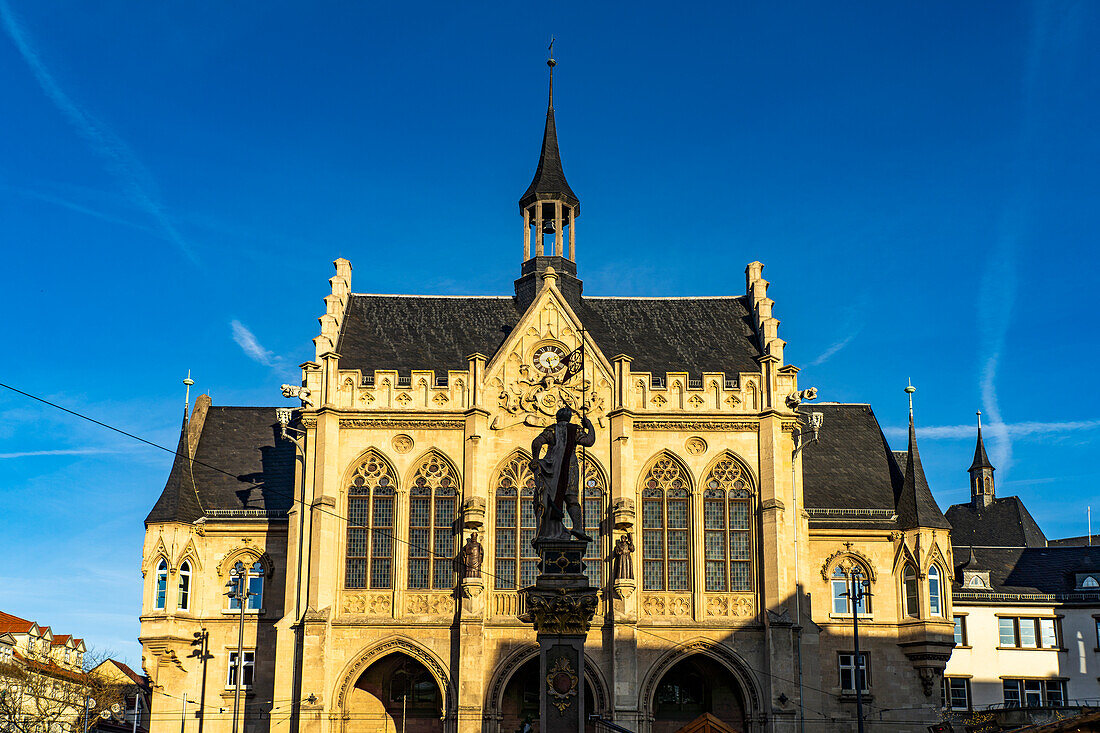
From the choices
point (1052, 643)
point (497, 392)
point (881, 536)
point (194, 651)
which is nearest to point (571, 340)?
point (497, 392)

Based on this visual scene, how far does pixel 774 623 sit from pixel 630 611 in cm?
501

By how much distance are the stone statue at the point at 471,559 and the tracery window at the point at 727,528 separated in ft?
26.8

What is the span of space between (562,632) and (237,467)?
95.4ft

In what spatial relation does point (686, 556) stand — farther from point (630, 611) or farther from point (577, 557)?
point (577, 557)

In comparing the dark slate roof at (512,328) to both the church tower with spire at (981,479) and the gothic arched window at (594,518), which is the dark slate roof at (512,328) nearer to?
the gothic arched window at (594,518)

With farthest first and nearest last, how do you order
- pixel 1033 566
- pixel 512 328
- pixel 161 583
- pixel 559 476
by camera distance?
pixel 1033 566 → pixel 512 328 → pixel 161 583 → pixel 559 476

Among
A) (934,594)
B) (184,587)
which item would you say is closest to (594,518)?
(934,594)

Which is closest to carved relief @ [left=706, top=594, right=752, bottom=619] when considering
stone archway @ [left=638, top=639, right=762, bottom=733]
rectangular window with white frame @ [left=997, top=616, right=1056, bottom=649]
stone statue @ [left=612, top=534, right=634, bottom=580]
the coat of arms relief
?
stone archway @ [left=638, top=639, right=762, bottom=733]

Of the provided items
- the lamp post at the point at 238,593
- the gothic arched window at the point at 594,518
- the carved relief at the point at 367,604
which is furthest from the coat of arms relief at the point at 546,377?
the lamp post at the point at 238,593

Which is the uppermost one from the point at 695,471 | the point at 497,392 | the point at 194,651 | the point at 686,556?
the point at 497,392

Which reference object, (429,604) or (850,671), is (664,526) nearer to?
(429,604)

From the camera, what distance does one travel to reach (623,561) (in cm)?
4516

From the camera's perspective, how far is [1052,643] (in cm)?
5631

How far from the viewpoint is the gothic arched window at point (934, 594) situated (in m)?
48.7
